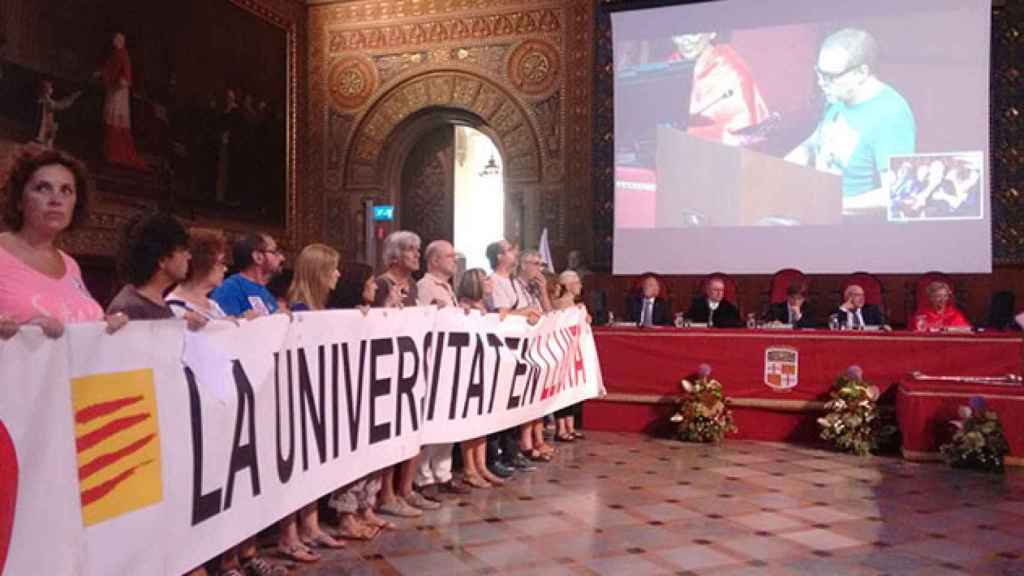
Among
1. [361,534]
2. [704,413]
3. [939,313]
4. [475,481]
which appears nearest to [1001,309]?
[939,313]

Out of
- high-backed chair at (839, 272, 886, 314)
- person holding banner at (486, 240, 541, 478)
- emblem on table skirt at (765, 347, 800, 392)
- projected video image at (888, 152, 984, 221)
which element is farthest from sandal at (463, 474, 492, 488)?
projected video image at (888, 152, 984, 221)

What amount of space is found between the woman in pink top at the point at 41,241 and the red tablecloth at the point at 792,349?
5.06 metres

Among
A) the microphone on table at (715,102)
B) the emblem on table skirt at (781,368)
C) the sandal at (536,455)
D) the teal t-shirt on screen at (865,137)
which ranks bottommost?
the sandal at (536,455)

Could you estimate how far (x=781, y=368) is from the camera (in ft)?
22.0

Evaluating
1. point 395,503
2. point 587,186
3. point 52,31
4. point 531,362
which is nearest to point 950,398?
point 531,362

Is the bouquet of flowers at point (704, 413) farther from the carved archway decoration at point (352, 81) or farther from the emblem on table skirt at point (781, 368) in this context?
the carved archway decoration at point (352, 81)

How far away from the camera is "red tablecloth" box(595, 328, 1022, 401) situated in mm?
6315

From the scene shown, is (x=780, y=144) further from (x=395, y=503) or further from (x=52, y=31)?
(x=52, y=31)

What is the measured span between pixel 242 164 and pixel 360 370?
7730mm

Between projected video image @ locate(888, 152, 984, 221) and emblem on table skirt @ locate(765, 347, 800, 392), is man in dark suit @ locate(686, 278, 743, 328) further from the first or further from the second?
projected video image @ locate(888, 152, 984, 221)

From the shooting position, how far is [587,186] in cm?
1058

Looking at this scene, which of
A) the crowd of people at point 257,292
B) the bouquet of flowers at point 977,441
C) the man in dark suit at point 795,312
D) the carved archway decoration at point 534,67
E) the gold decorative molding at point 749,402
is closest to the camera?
the crowd of people at point 257,292

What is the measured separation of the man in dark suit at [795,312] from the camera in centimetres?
780

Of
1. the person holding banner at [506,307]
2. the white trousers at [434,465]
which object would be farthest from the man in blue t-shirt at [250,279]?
the person holding banner at [506,307]
